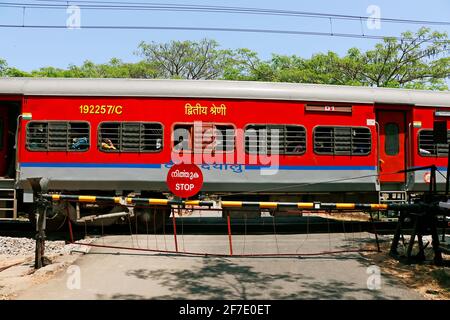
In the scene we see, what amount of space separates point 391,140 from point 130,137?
23.2 feet

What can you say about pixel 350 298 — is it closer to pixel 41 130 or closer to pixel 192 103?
pixel 192 103

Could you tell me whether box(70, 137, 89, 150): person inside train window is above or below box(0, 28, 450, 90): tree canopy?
below

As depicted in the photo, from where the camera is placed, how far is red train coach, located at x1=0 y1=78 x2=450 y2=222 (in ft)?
34.8

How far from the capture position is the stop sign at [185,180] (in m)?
8.92

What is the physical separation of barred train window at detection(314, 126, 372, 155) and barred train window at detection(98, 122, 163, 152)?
4125mm

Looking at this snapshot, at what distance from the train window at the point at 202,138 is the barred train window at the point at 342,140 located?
2.32 m

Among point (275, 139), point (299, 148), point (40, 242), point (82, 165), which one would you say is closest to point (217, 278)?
point (40, 242)

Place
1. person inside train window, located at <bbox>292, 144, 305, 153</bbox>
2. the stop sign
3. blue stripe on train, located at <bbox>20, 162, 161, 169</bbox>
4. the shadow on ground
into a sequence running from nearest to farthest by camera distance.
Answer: the shadow on ground → the stop sign → blue stripe on train, located at <bbox>20, 162, 161, 169</bbox> → person inside train window, located at <bbox>292, 144, 305, 153</bbox>

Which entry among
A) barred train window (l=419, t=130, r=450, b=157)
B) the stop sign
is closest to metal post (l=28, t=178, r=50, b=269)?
the stop sign

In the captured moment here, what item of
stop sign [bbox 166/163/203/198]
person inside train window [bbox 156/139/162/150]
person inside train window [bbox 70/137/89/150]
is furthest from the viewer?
person inside train window [bbox 156/139/162/150]

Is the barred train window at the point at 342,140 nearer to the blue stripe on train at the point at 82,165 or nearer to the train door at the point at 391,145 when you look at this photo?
the train door at the point at 391,145

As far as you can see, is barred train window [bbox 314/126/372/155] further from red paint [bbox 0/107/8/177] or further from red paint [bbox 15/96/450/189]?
red paint [bbox 0/107/8/177]

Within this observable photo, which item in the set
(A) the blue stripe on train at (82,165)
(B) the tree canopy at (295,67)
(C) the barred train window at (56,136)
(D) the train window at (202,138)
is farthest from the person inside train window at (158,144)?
(B) the tree canopy at (295,67)
